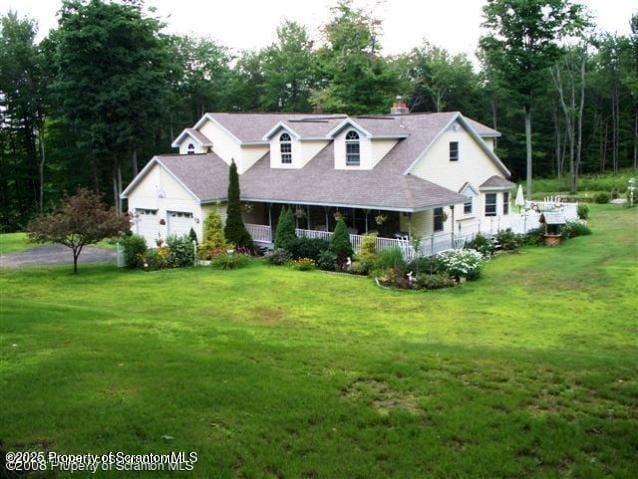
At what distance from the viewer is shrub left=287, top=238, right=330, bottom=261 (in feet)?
80.7

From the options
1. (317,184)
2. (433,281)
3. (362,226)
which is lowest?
(433,281)

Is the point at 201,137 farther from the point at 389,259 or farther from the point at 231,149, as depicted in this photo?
the point at 389,259

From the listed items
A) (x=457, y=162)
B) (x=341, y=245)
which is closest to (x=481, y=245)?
(x=457, y=162)

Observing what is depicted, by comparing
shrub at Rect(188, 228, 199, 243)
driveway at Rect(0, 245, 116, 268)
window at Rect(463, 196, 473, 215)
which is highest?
window at Rect(463, 196, 473, 215)

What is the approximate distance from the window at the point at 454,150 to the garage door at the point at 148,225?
14.8 metres

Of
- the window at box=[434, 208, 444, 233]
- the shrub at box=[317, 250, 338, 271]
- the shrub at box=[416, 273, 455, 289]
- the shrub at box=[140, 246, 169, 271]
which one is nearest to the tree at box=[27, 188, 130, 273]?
the shrub at box=[140, 246, 169, 271]

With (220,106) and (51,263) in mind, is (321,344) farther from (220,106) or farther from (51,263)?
(220,106)

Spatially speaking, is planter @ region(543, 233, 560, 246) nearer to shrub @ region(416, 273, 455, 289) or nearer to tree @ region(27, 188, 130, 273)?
shrub @ region(416, 273, 455, 289)

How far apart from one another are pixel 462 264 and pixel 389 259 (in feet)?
8.51

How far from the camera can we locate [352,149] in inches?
1074

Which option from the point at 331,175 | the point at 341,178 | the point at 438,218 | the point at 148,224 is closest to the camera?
the point at 438,218

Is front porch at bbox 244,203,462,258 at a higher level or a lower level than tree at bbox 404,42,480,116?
lower

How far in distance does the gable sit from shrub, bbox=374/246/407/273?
193 inches

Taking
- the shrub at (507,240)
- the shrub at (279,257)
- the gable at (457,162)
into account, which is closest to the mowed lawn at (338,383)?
the shrub at (279,257)
